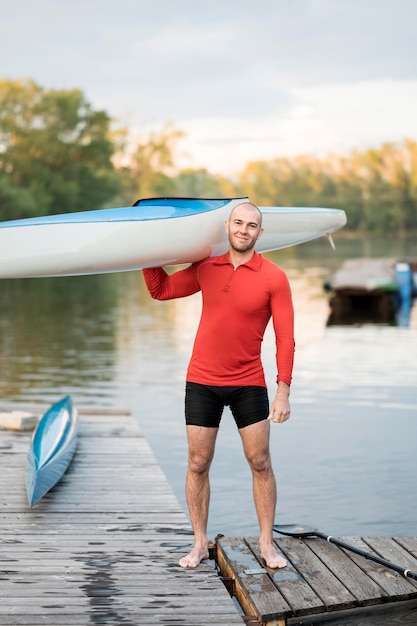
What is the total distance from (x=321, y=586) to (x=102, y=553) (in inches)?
50.4

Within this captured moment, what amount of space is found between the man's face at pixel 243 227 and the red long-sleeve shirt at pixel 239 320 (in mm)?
110

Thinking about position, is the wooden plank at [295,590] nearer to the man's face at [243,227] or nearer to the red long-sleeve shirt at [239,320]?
the red long-sleeve shirt at [239,320]

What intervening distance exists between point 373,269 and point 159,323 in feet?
42.3

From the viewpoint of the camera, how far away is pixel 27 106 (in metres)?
71.3

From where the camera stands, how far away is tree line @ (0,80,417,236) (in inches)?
2785

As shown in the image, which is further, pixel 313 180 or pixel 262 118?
pixel 313 180

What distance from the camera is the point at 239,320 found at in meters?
4.86

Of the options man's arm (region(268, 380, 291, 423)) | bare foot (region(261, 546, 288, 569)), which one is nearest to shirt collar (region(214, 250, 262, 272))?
man's arm (region(268, 380, 291, 423))

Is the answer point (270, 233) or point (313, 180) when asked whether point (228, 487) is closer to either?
point (270, 233)

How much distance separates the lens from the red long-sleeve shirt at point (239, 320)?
15.9 feet

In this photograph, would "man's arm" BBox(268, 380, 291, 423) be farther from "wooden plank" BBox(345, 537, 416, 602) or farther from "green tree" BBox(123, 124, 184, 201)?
"green tree" BBox(123, 124, 184, 201)

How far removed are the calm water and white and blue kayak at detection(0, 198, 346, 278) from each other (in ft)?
12.0

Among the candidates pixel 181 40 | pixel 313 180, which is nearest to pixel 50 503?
pixel 181 40

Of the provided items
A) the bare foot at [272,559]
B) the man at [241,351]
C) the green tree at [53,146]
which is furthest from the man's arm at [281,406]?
the green tree at [53,146]
